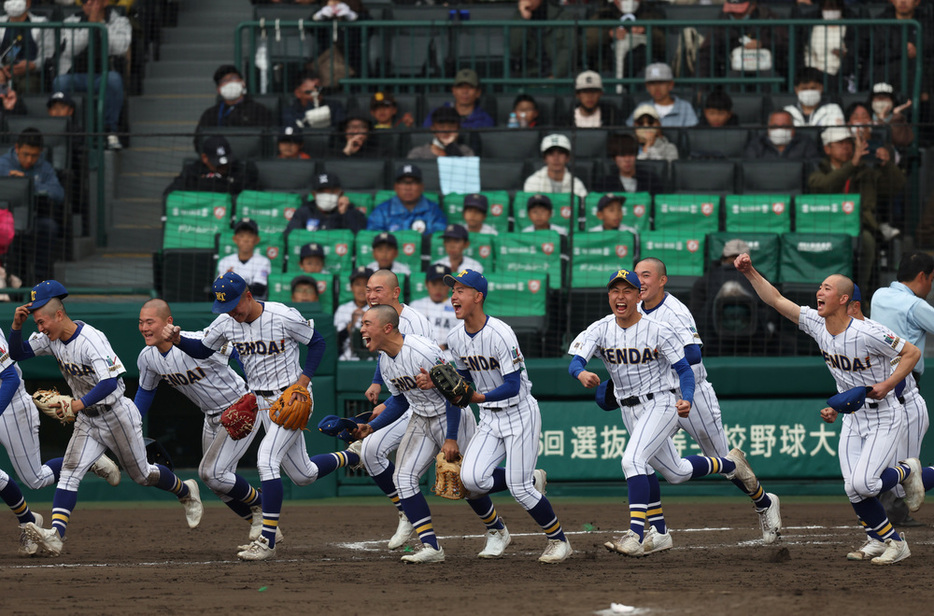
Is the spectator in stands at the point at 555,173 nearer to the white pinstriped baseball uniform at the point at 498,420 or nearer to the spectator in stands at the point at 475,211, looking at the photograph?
the spectator in stands at the point at 475,211

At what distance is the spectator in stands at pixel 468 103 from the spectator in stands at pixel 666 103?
5.18 ft

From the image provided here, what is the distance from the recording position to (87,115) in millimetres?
14961

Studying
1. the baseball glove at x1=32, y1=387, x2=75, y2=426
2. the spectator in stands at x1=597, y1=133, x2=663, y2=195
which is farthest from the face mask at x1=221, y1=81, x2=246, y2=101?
the baseball glove at x1=32, y1=387, x2=75, y2=426

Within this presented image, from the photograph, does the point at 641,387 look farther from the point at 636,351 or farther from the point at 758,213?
the point at 758,213

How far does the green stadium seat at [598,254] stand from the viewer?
40.7 ft

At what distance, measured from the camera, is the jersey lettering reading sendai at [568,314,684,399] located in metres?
8.18

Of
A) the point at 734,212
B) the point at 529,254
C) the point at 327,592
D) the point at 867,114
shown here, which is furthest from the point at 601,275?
the point at 327,592

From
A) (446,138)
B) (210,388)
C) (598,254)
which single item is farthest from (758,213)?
(210,388)

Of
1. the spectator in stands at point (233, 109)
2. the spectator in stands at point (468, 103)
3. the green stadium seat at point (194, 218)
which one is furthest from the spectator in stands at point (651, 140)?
the green stadium seat at point (194, 218)

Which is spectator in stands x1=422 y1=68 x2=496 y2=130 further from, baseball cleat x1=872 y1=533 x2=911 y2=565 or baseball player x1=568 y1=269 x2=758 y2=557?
baseball cleat x1=872 y1=533 x2=911 y2=565

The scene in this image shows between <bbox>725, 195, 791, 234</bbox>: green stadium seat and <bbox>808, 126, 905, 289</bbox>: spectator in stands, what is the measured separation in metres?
0.46

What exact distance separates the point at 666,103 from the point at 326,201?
3.90m

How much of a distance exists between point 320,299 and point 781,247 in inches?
170

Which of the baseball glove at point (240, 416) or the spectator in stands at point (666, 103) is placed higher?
the spectator in stands at point (666, 103)
